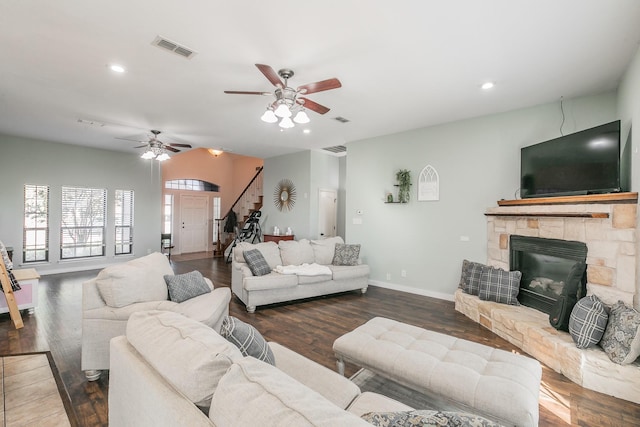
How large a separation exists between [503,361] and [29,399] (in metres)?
3.39

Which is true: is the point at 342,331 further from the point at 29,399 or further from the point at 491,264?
the point at 29,399

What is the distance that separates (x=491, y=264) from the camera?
4.27 metres

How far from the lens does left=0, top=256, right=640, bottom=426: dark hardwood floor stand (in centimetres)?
210

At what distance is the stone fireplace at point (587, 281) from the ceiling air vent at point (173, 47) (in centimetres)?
413

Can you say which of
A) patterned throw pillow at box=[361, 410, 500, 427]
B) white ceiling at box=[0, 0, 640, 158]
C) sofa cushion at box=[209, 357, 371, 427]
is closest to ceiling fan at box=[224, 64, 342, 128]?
white ceiling at box=[0, 0, 640, 158]

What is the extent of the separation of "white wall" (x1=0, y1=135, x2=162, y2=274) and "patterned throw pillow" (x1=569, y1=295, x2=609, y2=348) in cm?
865

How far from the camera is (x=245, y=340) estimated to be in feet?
4.77

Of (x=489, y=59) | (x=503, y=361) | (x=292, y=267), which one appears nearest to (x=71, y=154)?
(x=292, y=267)

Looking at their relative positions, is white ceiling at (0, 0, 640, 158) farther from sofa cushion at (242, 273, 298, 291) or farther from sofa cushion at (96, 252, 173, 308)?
sofa cushion at (242, 273, 298, 291)

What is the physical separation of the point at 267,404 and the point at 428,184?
4835 millimetres

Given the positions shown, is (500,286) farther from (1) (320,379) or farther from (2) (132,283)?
(2) (132,283)

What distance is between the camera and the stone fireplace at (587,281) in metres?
2.36

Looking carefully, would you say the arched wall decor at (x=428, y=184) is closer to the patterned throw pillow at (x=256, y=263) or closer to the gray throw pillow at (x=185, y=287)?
the patterned throw pillow at (x=256, y=263)

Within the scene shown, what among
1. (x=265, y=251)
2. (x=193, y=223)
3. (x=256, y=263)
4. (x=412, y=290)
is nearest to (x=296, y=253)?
(x=265, y=251)
